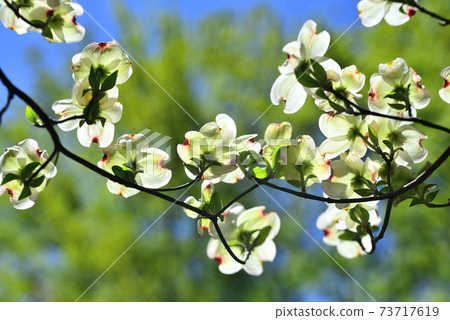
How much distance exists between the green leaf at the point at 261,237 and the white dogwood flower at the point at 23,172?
0.18 metres

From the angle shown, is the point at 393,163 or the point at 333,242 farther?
the point at 333,242

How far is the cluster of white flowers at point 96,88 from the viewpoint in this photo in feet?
1.11

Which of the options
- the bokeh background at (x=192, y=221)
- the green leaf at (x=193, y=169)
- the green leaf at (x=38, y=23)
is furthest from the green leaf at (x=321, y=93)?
the bokeh background at (x=192, y=221)

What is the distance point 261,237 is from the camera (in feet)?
1.36

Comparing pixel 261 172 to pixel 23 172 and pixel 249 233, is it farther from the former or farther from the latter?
pixel 23 172

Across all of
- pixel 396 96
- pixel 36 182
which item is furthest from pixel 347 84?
pixel 36 182

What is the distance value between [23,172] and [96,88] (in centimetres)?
9

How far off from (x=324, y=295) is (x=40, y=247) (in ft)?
6.14

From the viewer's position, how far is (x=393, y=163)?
1.23 ft

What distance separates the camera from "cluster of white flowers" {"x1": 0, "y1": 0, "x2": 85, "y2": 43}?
34 cm

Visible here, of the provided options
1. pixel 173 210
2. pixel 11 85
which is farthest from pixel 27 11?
pixel 173 210

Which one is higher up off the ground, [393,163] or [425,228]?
[393,163]

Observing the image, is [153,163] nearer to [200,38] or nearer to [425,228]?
[425,228]

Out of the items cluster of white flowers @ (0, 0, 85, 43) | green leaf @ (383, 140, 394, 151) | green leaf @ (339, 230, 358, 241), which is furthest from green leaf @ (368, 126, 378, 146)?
cluster of white flowers @ (0, 0, 85, 43)
